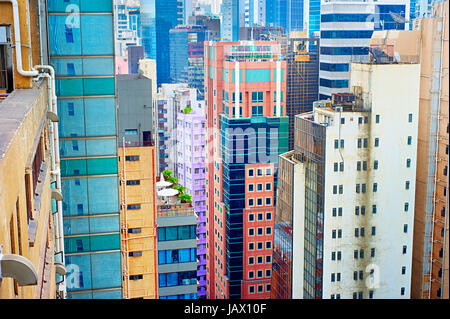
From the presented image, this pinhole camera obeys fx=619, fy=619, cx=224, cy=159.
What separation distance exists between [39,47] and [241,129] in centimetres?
353

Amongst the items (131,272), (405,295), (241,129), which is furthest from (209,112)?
(405,295)

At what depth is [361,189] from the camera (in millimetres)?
3199

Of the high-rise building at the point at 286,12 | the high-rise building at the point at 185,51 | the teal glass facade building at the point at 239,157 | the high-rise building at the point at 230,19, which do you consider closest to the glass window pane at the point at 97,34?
the high-rise building at the point at 230,19

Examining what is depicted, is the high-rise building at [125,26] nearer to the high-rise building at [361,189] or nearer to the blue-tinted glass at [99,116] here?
the blue-tinted glass at [99,116]

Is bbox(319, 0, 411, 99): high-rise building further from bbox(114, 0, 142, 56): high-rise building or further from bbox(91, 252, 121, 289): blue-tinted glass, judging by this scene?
bbox(91, 252, 121, 289): blue-tinted glass

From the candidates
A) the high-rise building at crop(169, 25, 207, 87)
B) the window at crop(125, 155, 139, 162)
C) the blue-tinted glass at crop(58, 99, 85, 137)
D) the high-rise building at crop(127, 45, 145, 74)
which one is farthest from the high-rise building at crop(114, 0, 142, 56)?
the high-rise building at crop(169, 25, 207, 87)

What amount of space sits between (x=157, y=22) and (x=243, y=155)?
2.13m

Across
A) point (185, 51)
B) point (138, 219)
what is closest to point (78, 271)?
point (138, 219)

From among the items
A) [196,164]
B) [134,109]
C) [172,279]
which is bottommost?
[172,279]

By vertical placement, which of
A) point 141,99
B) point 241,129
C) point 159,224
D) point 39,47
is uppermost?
point 39,47

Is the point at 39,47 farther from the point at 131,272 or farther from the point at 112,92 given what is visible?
the point at 131,272

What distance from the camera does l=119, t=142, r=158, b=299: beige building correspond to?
369 cm

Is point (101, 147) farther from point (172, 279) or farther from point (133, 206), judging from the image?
point (172, 279)
